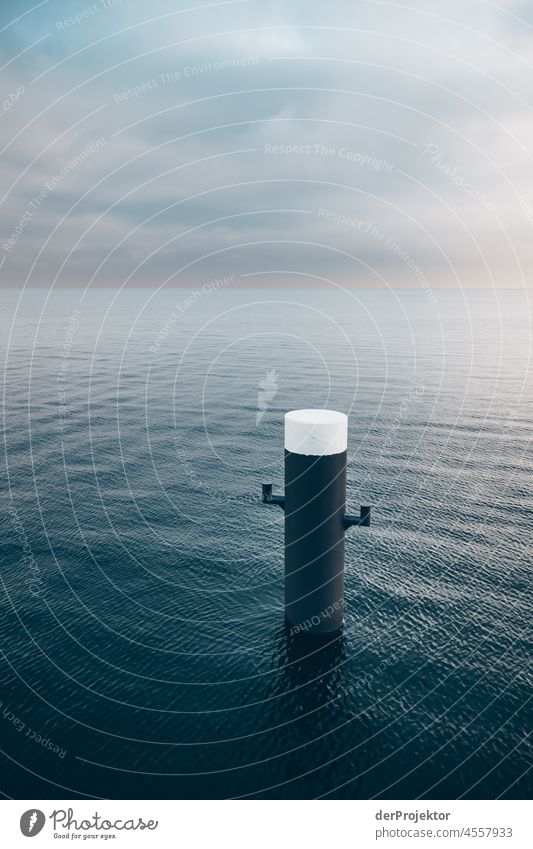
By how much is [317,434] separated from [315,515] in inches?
140

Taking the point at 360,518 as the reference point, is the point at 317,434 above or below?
above

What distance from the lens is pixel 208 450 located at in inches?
2223

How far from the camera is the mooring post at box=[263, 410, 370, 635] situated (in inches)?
942

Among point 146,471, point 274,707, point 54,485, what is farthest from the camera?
point 146,471

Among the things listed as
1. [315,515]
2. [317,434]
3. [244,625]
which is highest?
[317,434]

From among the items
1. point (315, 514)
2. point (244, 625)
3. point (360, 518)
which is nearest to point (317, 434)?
point (315, 514)

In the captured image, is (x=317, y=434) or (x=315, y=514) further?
(x=315, y=514)

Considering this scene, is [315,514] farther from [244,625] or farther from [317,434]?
[244,625]

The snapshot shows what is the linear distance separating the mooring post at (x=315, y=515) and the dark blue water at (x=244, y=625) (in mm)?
2510

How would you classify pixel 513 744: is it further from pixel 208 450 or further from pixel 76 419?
pixel 76 419

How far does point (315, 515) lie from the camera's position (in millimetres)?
24203
